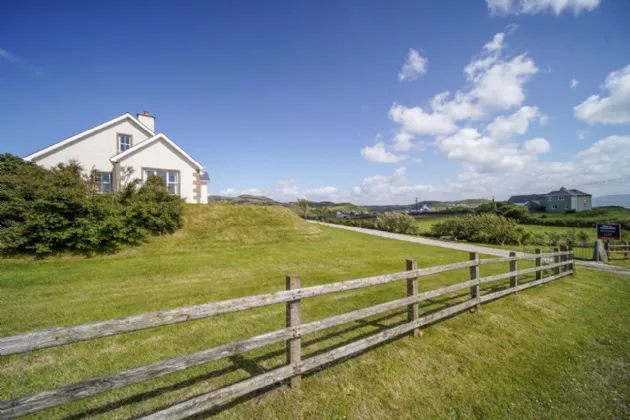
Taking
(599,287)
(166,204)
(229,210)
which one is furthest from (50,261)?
(599,287)

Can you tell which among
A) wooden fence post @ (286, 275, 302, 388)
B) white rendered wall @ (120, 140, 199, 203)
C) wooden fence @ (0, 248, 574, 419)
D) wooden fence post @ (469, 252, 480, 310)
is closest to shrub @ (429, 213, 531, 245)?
wooden fence post @ (469, 252, 480, 310)

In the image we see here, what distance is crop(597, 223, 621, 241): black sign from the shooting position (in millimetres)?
18672

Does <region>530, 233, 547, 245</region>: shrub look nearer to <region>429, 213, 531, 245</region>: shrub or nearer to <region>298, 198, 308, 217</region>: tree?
<region>429, 213, 531, 245</region>: shrub

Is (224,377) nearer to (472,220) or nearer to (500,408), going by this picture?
(500,408)

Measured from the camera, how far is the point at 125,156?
19531mm

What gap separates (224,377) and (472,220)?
1266 inches

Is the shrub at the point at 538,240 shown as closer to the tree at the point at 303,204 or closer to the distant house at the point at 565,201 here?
the tree at the point at 303,204

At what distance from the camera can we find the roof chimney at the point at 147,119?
79.0 feet

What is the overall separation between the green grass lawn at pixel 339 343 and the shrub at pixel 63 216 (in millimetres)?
1085

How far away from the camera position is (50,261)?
11352mm

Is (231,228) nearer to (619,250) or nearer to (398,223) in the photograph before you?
(398,223)

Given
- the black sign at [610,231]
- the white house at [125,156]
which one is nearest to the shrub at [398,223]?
the black sign at [610,231]

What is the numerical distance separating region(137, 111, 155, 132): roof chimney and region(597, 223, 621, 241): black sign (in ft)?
124

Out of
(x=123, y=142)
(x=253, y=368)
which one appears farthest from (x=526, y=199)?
(x=253, y=368)
